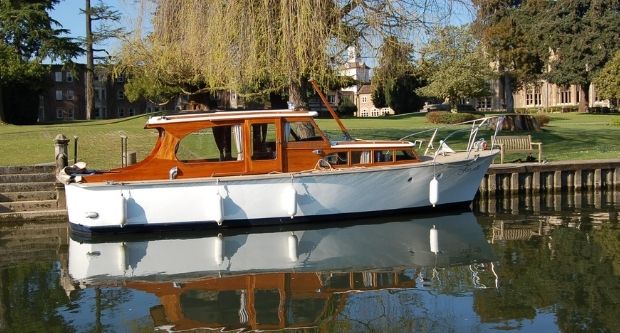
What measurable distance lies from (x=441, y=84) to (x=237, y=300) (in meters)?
50.7

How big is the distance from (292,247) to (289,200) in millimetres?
1584

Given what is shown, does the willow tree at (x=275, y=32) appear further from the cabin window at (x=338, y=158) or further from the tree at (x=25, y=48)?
the tree at (x=25, y=48)

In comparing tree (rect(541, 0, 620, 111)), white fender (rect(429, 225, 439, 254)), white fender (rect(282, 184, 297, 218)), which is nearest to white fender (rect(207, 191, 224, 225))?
white fender (rect(282, 184, 297, 218))

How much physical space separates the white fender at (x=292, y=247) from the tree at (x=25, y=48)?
110 ft

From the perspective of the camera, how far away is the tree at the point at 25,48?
44.6m

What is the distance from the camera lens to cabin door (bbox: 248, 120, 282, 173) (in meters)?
15.3

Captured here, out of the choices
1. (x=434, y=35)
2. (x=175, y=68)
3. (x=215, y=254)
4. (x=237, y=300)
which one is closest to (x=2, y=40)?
(x=175, y=68)

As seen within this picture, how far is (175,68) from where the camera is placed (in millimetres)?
27672

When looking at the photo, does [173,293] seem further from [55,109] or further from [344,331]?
[55,109]

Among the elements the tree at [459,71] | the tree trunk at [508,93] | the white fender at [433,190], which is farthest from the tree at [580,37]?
the white fender at [433,190]

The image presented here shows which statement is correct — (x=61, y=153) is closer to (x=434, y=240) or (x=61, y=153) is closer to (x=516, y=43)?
(x=434, y=240)

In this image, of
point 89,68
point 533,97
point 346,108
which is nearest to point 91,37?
point 89,68

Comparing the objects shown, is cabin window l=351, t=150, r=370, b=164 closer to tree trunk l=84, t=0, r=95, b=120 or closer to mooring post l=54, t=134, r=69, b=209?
mooring post l=54, t=134, r=69, b=209

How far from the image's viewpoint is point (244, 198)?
1527cm
